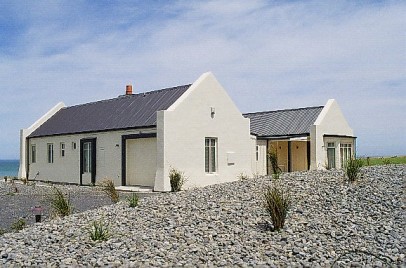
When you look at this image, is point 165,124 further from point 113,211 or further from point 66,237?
point 66,237

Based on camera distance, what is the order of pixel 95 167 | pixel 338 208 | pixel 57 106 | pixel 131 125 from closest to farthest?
pixel 338 208 → pixel 131 125 → pixel 95 167 → pixel 57 106

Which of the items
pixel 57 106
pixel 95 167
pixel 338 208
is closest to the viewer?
pixel 338 208

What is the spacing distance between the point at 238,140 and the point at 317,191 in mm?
12017

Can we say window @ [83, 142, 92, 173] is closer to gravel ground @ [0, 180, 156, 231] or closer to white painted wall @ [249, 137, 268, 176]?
gravel ground @ [0, 180, 156, 231]

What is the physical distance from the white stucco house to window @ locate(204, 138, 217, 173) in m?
0.05

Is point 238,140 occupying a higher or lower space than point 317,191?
higher

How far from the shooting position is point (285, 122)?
97.1ft

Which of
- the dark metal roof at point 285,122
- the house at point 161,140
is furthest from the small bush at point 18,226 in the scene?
the dark metal roof at point 285,122

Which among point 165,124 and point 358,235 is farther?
point 165,124

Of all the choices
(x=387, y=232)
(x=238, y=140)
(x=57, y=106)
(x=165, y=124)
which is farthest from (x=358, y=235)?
(x=57, y=106)

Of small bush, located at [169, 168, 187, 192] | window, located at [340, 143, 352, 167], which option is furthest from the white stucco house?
small bush, located at [169, 168, 187, 192]

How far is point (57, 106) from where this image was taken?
34.4m

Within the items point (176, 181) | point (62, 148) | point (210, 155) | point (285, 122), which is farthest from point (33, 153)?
point (285, 122)

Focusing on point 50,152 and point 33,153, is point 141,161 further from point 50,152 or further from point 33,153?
point 33,153
